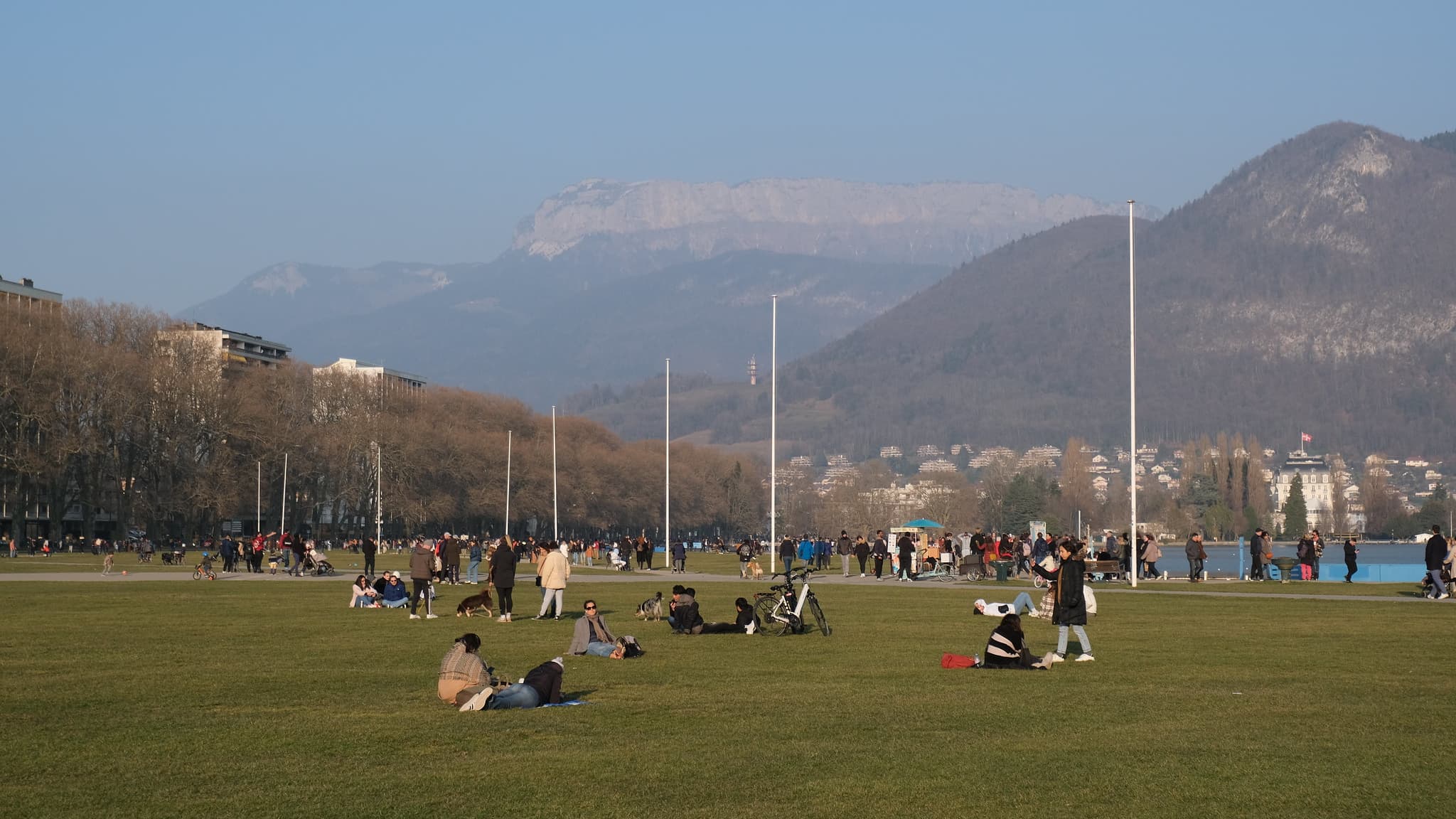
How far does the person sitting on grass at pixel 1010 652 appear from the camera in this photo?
2319 cm

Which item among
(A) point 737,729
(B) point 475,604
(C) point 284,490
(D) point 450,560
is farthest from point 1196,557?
(C) point 284,490

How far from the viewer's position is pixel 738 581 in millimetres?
62906

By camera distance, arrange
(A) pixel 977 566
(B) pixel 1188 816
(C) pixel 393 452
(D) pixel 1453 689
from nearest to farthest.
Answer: (B) pixel 1188 816 → (D) pixel 1453 689 → (A) pixel 977 566 → (C) pixel 393 452

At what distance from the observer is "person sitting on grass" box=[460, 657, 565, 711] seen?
1842cm

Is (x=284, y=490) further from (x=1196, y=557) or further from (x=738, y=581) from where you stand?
(x=1196, y=557)

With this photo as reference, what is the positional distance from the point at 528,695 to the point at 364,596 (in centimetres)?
2280

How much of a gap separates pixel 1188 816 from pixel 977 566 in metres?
49.6

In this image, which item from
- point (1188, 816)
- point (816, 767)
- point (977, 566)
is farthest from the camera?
point (977, 566)

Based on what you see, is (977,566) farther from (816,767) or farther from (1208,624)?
(816,767)

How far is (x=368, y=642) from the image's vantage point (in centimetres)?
2845

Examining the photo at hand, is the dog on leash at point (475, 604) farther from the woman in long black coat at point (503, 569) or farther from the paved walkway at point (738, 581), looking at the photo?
the paved walkway at point (738, 581)

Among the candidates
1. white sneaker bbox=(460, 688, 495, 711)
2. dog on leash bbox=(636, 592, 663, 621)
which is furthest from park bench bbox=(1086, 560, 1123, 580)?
white sneaker bbox=(460, 688, 495, 711)

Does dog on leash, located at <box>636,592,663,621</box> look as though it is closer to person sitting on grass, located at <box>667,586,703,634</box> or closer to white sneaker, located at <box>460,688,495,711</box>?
person sitting on grass, located at <box>667,586,703,634</box>

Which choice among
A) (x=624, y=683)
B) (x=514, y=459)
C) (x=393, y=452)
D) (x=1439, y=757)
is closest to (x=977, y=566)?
(x=624, y=683)
